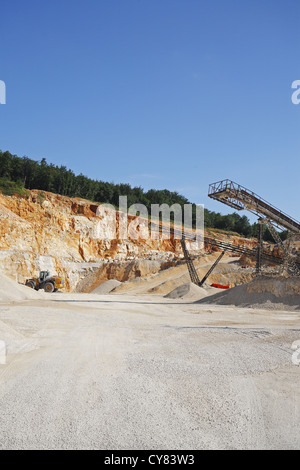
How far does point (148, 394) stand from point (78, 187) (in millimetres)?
59412

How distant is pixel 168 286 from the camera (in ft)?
105

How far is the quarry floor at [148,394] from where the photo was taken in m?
3.41

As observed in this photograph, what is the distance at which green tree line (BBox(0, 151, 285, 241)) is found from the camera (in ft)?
173

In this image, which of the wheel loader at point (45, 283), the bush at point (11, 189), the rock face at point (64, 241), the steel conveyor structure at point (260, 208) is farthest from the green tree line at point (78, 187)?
the steel conveyor structure at point (260, 208)

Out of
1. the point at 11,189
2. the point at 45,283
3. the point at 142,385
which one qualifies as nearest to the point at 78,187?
the point at 11,189

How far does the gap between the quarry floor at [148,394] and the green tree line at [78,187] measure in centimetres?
3934

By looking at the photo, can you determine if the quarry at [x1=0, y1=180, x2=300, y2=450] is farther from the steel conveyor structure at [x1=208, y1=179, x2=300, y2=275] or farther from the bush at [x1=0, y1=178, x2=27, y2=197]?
the bush at [x1=0, y1=178, x2=27, y2=197]

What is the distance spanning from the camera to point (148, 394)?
4441 millimetres

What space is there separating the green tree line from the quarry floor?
39.3 meters

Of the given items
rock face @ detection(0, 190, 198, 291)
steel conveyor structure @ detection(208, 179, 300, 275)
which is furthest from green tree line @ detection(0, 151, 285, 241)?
steel conveyor structure @ detection(208, 179, 300, 275)

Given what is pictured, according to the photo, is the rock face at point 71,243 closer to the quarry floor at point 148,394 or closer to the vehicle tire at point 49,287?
the vehicle tire at point 49,287
